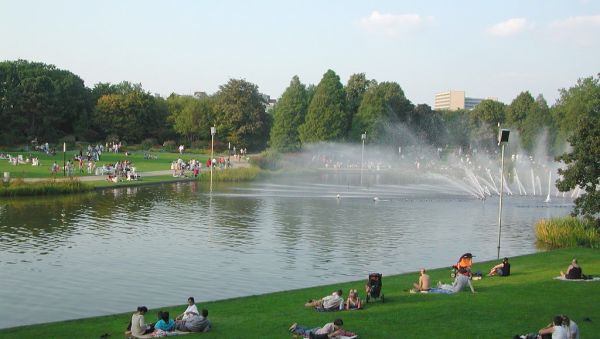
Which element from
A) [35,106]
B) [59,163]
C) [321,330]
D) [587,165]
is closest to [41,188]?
[59,163]

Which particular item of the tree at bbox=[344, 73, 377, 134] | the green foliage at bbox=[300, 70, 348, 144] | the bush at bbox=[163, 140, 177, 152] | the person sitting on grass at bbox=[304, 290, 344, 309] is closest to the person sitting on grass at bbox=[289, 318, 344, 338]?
the person sitting on grass at bbox=[304, 290, 344, 309]

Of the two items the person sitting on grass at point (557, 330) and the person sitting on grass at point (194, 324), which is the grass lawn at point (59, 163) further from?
the person sitting on grass at point (557, 330)

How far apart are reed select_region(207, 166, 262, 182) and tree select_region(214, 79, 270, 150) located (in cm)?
4407

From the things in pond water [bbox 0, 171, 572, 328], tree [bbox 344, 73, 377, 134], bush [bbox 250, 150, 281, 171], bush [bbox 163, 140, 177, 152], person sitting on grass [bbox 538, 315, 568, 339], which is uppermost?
tree [bbox 344, 73, 377, 134]

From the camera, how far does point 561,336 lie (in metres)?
14.0

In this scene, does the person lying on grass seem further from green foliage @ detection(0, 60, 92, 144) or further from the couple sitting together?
green foliage @ detection(0, 60, 92, 144)

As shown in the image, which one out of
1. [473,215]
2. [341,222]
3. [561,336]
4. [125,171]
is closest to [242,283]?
[561,336]

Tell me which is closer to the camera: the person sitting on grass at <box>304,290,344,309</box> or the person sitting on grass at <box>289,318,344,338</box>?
the person sitting on grass at <box>289,318,344,338</box>

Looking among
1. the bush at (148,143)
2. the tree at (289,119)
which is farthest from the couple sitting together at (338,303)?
the bush at (148,143)

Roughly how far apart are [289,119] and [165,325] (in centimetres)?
9850

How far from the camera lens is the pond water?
22.6m

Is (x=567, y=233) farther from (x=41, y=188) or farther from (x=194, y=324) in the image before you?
(x=41, y=188)

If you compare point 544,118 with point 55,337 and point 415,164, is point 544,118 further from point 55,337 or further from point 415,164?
point 55,337

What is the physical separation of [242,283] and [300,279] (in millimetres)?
2406
